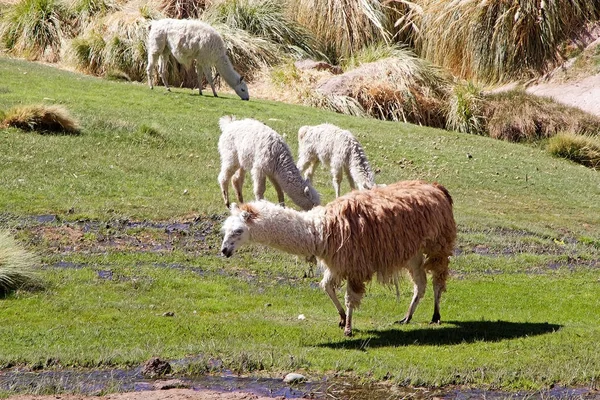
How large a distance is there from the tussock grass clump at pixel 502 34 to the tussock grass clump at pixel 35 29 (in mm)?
11496

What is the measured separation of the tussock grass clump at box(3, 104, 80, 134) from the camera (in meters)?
18.0

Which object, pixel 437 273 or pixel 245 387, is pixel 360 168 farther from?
pixel 245 387

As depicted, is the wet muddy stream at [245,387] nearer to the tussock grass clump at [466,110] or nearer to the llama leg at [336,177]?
the llama leg at [336,177]

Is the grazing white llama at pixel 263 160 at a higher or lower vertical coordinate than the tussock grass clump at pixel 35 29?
lower

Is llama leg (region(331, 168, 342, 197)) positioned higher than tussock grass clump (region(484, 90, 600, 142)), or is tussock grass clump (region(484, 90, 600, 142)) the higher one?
tussock grass clump (region(484, 90, 600, 142))

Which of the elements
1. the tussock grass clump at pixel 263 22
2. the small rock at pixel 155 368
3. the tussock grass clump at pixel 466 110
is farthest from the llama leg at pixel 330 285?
the tussock grass clump at pixel 263 22

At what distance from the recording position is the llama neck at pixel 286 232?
9094mm

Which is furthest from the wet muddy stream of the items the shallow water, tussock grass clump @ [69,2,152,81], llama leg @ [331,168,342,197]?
tussock grass clump @ [69,2,152,81]

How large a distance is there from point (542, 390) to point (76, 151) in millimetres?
11536

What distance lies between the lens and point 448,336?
9305 millimetres

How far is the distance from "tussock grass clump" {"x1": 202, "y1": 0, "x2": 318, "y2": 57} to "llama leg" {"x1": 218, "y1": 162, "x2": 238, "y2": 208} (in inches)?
593

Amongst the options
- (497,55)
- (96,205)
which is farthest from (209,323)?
(497,55)

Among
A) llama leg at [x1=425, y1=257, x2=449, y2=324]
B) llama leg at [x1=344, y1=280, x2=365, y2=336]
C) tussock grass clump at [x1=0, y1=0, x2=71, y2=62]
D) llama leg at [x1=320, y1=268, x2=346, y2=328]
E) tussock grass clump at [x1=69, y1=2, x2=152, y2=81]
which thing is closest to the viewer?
llama leg at [x1=344, y1=280, x2=365, y2=336]

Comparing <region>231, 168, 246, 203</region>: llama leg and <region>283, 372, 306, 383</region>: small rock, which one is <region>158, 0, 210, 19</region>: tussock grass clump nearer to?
<region>231, 168, 246, 203</region>: llama leg
